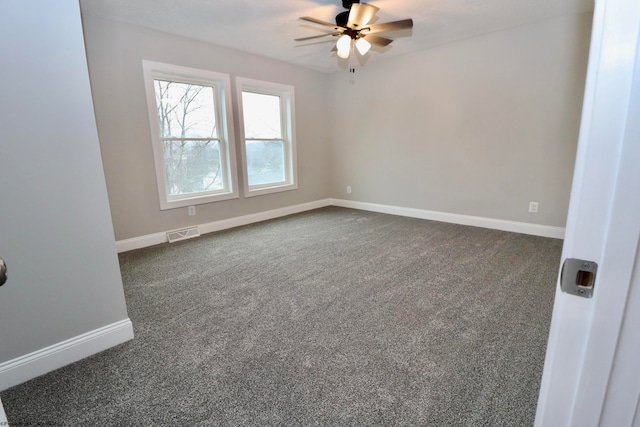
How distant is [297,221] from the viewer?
454 centimetres

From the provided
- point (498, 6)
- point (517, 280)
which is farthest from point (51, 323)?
point (498, 6)

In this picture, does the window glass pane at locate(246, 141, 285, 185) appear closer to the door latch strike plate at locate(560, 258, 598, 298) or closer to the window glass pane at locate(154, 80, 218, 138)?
the window glass pane at locate(154, 80, 218, 138)

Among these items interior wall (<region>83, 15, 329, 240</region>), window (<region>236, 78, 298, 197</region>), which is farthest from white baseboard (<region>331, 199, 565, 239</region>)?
interior wall (<region>83, 15, 329, 240</region>)

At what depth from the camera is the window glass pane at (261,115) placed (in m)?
4.32

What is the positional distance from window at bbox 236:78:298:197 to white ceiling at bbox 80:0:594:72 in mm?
743

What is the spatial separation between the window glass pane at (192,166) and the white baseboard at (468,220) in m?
2.40

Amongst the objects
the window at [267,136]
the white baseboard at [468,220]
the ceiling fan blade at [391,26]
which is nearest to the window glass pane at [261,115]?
the window at [267,136]

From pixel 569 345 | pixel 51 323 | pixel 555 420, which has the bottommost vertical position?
pixel 51 323

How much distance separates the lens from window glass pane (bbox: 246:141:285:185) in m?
4.46

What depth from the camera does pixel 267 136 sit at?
4.64m

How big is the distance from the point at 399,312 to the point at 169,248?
104 inches

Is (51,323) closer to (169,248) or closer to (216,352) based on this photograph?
(216,352)

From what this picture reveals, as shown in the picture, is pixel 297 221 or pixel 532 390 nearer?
pixel 532 390

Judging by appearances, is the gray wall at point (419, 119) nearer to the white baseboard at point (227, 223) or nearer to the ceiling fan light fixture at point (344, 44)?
the white baseboard at point (227, 223)
